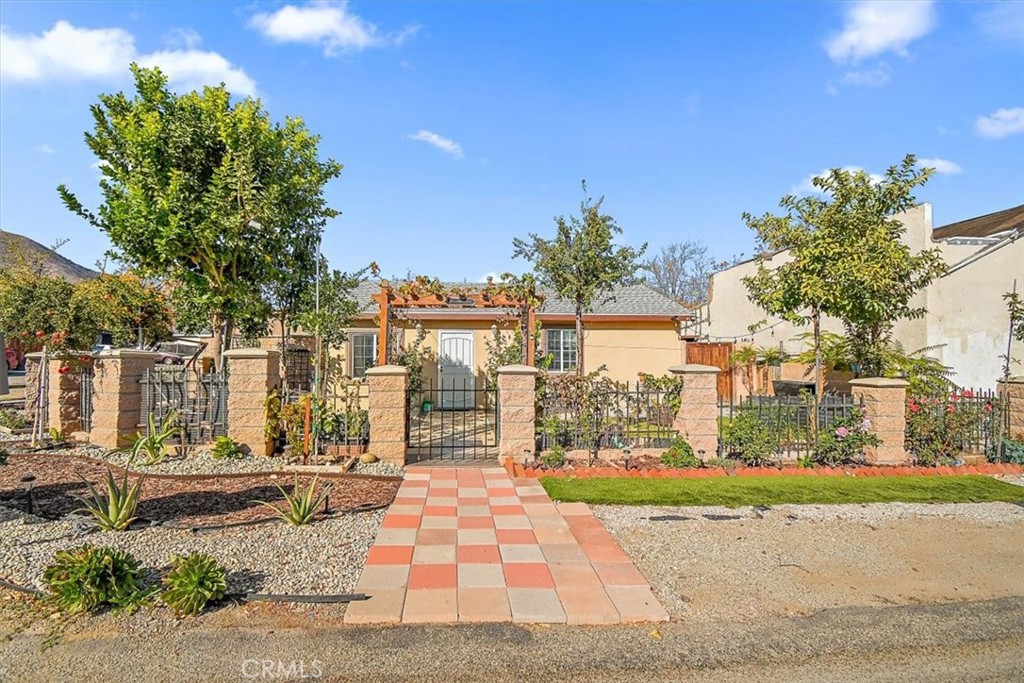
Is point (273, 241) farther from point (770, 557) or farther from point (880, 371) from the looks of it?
A: point (880, 371)

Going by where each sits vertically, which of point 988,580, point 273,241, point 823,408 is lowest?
point 988,580

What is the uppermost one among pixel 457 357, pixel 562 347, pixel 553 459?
pixel 562 347

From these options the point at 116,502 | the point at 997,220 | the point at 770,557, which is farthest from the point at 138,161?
the point at 997,220

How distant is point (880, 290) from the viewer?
9508 mm

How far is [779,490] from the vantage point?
22.9 feet

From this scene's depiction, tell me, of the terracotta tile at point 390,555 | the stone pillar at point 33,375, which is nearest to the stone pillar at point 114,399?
the stone pillar at point 33,375

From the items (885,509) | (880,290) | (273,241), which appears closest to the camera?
(885,509)

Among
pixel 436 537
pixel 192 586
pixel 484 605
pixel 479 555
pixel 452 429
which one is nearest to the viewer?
pixel 192 586

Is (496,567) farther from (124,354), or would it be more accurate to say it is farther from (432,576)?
(124,354)

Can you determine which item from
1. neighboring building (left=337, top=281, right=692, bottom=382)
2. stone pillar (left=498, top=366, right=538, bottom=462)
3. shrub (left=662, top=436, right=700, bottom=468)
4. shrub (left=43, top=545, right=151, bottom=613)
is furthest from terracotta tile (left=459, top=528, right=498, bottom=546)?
neighboring building (left=337, top=281, right=692, bottom=382)

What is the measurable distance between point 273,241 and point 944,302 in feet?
51.4

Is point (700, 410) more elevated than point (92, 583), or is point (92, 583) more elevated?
point (700, 410)

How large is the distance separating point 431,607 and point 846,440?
6972mm

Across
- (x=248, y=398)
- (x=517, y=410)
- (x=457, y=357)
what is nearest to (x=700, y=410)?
(x=517, y=410)
